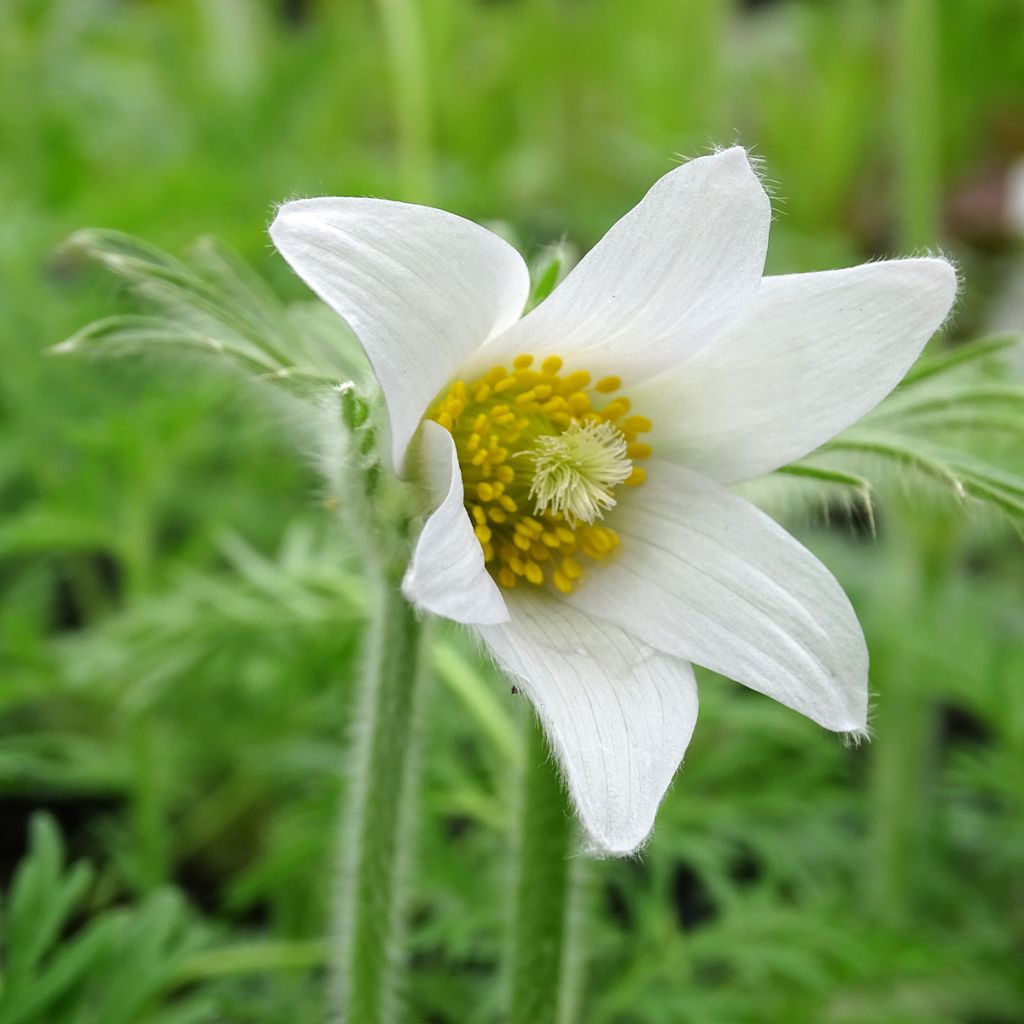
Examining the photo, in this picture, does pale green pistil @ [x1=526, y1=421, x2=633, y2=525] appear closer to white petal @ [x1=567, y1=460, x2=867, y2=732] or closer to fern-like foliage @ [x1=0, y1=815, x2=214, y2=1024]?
white petal @ [x1=567, y1=460, x2=867, y2=732]

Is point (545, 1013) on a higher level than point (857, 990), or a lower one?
higher

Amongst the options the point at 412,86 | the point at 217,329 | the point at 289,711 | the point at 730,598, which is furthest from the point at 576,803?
the point at 412,86

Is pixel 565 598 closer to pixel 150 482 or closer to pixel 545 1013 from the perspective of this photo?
pixel 545 1013

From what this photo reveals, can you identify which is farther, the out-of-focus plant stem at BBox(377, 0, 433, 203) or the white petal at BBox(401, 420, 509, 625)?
the out-of-focus plant stem at BBox(377, 0, 433, 203)

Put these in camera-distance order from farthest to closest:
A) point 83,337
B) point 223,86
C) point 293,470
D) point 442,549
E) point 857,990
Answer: point 223,86 < point 293,470 < point 857,990 < point 83,337 < point 442,549

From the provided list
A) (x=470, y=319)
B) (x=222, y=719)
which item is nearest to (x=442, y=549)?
(x=470, y=319)

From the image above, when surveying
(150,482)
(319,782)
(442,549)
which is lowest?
(319,782)

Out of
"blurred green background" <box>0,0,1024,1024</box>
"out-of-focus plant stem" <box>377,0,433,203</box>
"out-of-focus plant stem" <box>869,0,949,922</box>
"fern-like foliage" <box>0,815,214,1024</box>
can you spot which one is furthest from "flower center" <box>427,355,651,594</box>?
"out-of-focus plant stem" <box>377,0,433,203</box>
